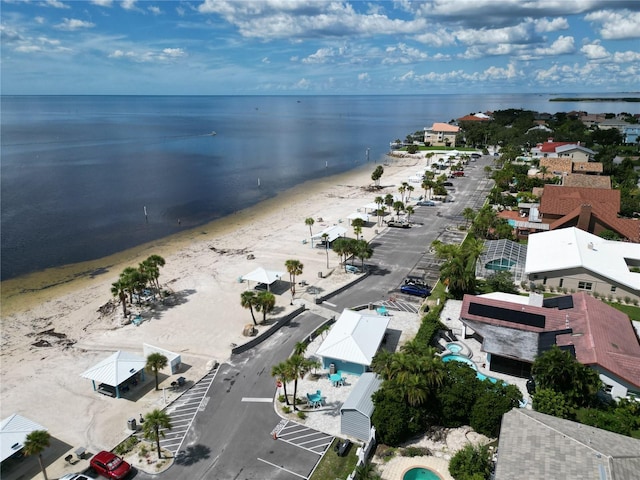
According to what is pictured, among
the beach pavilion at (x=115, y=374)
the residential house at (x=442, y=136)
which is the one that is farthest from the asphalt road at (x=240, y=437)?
the residential house at (x=442, y=136)

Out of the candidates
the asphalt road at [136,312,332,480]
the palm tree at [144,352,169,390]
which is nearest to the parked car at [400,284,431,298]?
the asphalt road at [136,312,332,480]

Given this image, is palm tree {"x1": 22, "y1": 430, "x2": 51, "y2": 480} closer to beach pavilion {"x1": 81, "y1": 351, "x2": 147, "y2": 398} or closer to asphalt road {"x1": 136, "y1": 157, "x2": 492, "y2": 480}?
asphalt road {"x1": 136, "y1": 157, "x2": 492, "y2": 480}

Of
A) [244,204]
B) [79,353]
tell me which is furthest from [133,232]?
[79,353]

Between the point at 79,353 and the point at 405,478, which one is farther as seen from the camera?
the point at 79,353

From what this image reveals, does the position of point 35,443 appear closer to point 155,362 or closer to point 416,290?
point 155,362

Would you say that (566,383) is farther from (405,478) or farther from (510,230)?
(510,230)

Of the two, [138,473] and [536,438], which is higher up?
[536,438]

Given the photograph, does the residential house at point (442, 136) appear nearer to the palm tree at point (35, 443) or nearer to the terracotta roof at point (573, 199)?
the terracotta roof at point (573, 199)
